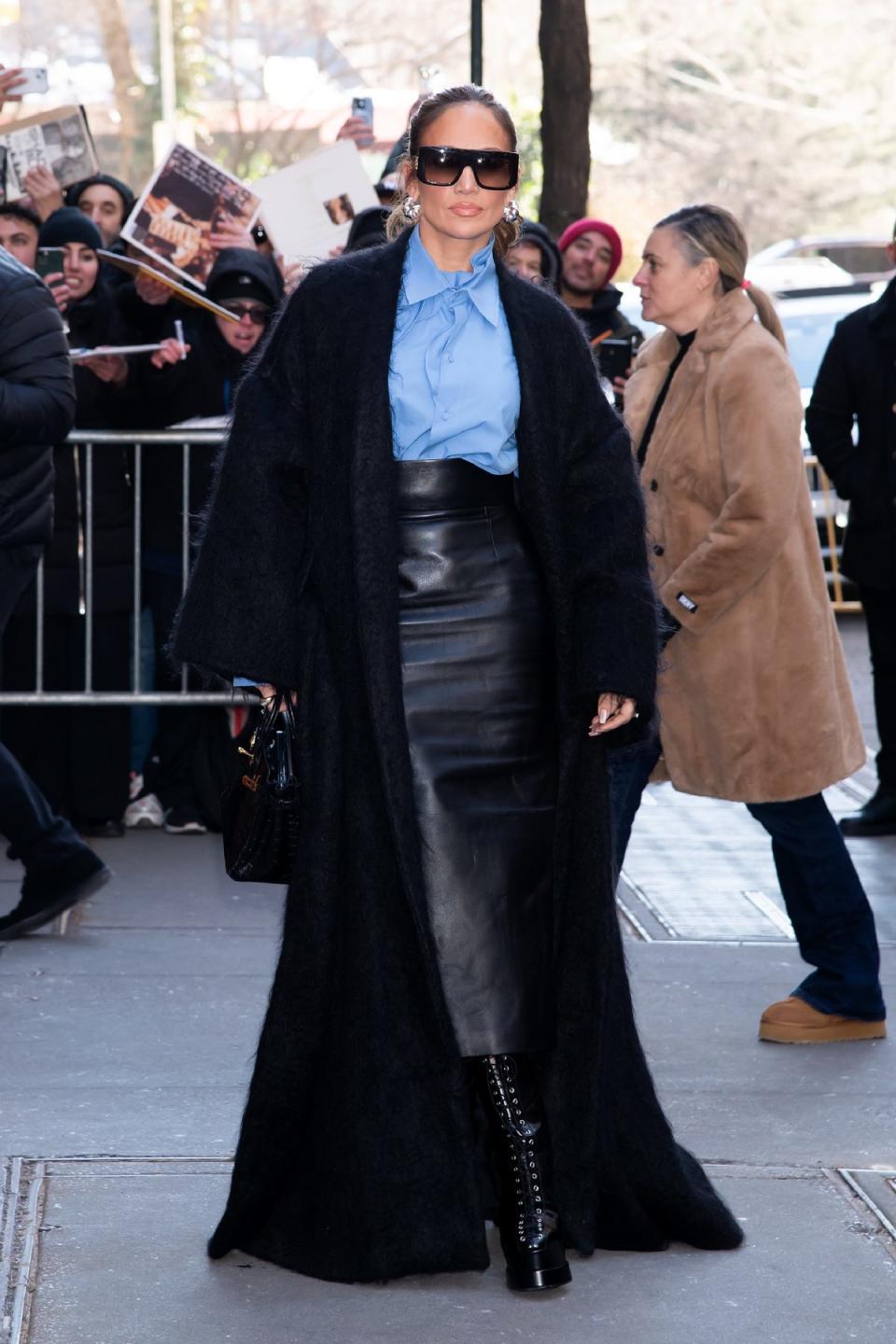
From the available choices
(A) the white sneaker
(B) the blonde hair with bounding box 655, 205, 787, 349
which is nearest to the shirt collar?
(B) the blonde hair with bounding box 655, 205, 787, 349

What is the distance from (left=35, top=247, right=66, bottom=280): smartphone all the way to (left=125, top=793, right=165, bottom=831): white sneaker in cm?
194

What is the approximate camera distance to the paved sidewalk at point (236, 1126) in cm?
382

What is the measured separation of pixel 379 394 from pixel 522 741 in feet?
2.14

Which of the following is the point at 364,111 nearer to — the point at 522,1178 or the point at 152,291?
the point at 152,291

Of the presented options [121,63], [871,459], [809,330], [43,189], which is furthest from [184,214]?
[121,63]

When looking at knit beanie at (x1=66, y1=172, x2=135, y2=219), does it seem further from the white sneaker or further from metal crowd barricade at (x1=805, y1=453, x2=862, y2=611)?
metal crowd barricade at (x1=805, y1=453, x2=862, y2=611)

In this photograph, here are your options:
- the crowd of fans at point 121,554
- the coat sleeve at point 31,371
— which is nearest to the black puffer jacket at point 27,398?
the coat sleeve at point 31,371

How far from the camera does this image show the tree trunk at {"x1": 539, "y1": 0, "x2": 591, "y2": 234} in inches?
474

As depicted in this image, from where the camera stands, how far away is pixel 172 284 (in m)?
7.59

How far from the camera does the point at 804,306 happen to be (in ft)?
53.9

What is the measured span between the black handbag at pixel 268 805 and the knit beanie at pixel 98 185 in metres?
6.03

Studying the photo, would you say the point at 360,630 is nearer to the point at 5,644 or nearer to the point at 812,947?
the point at 812,947

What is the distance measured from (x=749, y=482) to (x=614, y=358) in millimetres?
3564

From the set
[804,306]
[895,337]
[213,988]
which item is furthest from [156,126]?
[213,988]
